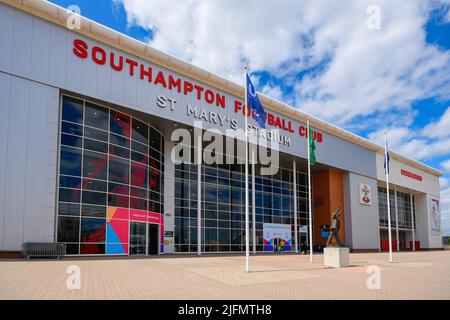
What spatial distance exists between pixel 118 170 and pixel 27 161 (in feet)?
20.6

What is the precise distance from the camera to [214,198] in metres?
36.8

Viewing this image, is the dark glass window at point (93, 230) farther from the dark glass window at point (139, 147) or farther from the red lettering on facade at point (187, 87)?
the red lettering on facade at point (187, 87)

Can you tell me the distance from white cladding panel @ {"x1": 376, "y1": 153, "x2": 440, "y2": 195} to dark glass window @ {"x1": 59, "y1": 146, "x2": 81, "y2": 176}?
4117cm

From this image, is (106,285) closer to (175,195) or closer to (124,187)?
(124,187)

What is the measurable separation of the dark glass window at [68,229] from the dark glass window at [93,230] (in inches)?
15.6

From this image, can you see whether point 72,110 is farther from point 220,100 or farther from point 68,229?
point 220,100

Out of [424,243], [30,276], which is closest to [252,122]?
[30,276]

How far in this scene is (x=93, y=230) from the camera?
82.8 feet

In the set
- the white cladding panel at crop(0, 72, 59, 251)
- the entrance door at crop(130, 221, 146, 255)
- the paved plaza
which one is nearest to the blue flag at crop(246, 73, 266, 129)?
the paved plaza

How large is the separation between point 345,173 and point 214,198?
1938cm

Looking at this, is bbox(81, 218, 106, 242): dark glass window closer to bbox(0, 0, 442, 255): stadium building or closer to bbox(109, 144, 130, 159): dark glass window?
bbox(0, 0, 442, 255): stadium building

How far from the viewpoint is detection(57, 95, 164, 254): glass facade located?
79.2 ft

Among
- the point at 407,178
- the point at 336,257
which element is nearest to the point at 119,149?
the point at 336,257

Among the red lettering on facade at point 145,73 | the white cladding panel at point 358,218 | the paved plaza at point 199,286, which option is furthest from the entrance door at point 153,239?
the white cladding panel at point 358,218
